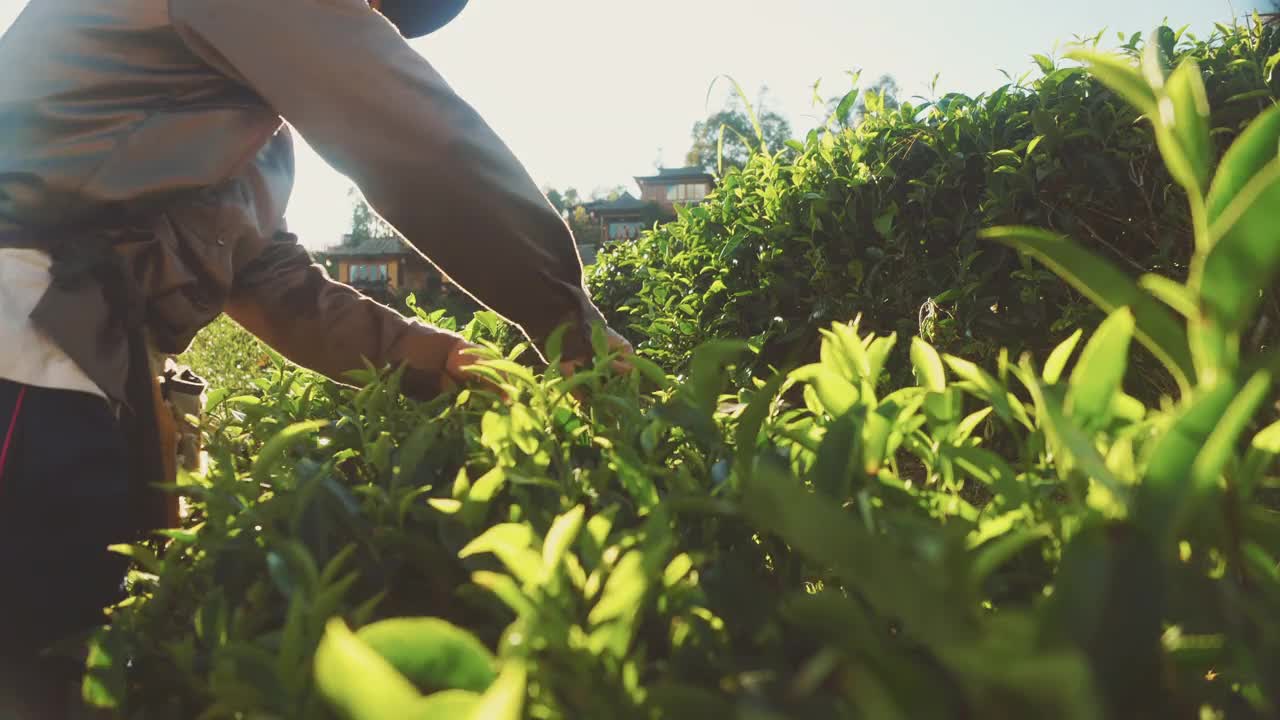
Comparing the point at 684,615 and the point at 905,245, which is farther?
the point at 905,245

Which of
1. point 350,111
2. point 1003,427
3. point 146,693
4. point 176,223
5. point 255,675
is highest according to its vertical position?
point 350,111

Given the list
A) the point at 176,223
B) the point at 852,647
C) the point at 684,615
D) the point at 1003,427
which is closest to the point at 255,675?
the point at 684,615

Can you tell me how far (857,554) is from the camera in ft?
1.26

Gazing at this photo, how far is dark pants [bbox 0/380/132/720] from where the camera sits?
4.67 ft

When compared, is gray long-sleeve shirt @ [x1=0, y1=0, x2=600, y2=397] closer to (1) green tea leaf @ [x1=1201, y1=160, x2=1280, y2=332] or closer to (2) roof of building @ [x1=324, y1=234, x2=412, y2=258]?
(1) green tea leaf @ [x1=1201, y1=160, x2=1280, y2=332]

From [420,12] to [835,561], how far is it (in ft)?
8.64

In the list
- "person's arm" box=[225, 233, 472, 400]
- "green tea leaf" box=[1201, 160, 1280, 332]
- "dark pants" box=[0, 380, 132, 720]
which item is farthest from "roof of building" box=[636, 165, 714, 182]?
"green tea leaf" box=[1201, 160, 1280, 332]

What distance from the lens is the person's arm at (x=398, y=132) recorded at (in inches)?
59.9

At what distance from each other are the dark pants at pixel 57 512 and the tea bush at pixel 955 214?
1883 millimetres

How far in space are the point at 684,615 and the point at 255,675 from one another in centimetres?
31

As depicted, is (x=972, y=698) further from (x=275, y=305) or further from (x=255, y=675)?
(x=275, y=305)

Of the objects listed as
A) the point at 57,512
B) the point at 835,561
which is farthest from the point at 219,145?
the point at 835,561

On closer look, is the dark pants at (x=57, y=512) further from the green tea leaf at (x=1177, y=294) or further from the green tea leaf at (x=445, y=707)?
the green tea leaf at (x=1177, y=294)

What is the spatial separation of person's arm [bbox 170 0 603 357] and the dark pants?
0.70 meters
